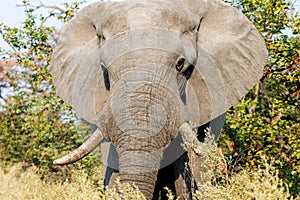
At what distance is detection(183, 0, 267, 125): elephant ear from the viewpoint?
440 centimetres

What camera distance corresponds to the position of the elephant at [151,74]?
3.57 m

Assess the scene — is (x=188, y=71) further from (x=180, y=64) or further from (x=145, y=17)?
(x=145, y=17)

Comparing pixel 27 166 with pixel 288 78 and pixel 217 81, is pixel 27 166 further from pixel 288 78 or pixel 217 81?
pixel 217 81

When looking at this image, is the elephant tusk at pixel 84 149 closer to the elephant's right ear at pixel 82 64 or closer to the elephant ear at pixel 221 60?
the elephant's right ear at pixel 82 64

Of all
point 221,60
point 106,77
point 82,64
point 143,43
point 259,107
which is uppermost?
point 143,43

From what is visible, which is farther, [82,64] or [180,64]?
[82,64]

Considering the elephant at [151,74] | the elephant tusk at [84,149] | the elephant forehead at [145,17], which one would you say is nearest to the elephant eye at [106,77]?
the elephant at [151,74]

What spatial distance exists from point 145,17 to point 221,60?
883 millimetres

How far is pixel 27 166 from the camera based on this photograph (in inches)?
423

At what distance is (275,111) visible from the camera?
6.70m

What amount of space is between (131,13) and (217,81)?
91 centimetres

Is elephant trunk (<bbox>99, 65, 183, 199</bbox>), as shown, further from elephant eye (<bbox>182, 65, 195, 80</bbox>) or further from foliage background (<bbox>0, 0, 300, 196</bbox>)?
foliage background (<bbox>0, 0, 300, 196</bbox>)

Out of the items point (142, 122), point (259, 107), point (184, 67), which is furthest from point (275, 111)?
point (142, 122)

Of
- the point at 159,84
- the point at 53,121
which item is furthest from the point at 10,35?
the point at 159,84
